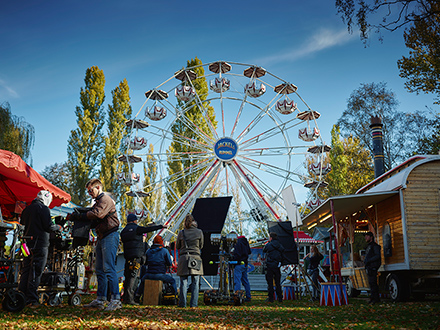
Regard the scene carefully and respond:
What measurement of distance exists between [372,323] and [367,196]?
19.6ft

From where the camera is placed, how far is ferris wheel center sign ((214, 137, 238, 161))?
20.8 metres

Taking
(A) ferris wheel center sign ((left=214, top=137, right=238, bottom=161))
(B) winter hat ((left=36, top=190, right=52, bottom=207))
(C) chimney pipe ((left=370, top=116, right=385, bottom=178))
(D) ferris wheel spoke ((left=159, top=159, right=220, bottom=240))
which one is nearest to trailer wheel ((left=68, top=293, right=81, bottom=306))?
(B) winter hat ((left=36, top=190, right=52, bottom=207))

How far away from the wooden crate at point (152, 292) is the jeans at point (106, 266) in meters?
Result: 1.96

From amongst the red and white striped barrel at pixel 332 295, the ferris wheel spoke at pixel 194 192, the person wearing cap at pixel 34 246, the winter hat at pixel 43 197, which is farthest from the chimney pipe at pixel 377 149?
the person wearing cap at pixel 34 246

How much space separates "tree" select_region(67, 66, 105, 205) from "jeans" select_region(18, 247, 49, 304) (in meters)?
23.8

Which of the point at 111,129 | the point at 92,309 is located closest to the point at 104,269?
the point at 92,309

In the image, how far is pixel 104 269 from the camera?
5.94m

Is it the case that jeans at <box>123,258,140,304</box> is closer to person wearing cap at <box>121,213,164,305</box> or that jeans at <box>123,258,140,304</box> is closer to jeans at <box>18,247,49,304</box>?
person wearing cap at <box>121,213,164,305</box>

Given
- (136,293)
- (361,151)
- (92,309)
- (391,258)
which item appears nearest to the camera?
(92,309)

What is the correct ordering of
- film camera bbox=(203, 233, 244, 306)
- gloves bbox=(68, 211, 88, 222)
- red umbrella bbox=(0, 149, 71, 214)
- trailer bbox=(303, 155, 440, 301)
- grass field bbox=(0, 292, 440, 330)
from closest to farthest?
grass field bbox=(0, 292, 440, 330) → gloves bbox=(68, 211, 88, 222) → film camera bbox=(203, 233, 244, 306) → red umbrella bbox=(0, 149, 71, 214) → trailer bbox=(303, 155, 440, 301)

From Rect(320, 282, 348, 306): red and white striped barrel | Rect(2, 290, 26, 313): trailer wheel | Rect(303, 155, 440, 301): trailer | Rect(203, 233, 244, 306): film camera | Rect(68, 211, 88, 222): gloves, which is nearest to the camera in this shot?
Rect(2, 290, 26, 313): trailer wheel

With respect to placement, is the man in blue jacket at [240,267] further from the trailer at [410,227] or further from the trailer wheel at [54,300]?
the trailer wheel at [54,300]

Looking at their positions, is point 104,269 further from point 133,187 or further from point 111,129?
point 111,129

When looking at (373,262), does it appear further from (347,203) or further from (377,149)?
(377,149)
